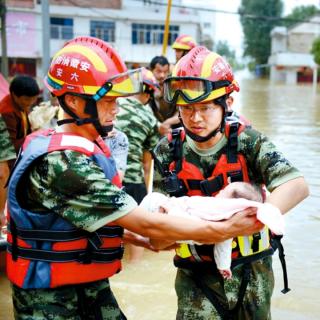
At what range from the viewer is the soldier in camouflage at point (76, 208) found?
85.3 inches

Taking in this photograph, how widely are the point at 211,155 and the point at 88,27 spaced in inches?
1572

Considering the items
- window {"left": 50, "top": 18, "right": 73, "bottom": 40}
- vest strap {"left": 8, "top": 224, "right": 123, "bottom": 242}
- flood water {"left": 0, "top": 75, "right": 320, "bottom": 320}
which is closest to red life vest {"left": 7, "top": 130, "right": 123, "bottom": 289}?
vest strap {"left": 8, "top": 224, "right": 123, "bottom": 242}

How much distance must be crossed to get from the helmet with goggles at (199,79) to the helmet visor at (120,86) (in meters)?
0.30

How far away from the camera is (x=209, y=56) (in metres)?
2.80

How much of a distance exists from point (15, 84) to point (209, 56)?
3.53 meters

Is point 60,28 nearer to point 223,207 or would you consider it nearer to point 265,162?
point 265,162

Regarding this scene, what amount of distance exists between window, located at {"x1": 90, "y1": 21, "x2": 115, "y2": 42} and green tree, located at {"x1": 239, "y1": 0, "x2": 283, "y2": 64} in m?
38.0

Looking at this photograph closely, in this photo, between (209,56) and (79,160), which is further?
(209,56)

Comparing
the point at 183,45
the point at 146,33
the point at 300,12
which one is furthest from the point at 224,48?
the point at 183,45

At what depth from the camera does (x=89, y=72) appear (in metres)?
2.29

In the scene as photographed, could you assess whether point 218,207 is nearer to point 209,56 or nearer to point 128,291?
point 209,56

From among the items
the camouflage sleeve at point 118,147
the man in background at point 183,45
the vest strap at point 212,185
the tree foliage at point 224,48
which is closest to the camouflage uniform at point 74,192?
the vest strap at point 212,185

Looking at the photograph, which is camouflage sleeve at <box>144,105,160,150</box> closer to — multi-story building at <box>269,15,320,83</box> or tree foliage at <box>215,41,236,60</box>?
multi-story building at <box>269,15,320,83</box>

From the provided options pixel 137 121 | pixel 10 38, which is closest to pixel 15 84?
pixel 137 121
